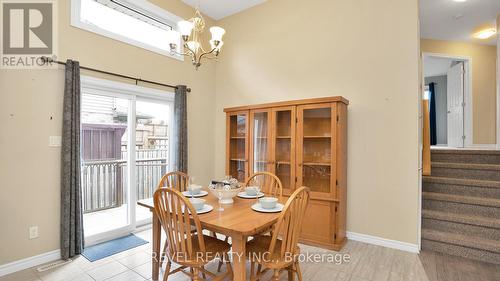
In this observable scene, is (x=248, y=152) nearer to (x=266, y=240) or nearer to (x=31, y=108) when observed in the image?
(x=266, y=240)

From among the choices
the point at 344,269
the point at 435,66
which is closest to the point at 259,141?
the point at 344,269

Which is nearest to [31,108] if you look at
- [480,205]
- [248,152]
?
[248,152]

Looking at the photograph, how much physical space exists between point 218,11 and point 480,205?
187 inches

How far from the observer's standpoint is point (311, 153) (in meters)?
3.16

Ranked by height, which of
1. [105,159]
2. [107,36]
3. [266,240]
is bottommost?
[266,240]

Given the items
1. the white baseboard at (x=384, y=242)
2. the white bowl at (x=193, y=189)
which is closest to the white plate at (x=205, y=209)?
the white bowl at (x=193, y=189)

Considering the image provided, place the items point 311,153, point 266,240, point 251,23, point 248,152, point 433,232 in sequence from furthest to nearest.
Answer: point 251,23 → point 248,152 → point 311,153 → point 433,232 → point 266,240

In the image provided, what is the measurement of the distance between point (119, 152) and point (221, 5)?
2891 mm

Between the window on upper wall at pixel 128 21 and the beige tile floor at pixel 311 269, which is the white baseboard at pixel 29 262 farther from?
the window on upper wall at pixel 128 21

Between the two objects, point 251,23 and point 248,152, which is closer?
point 248,152

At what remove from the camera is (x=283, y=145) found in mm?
3371

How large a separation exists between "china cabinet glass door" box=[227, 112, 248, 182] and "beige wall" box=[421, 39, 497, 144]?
432 centimetres

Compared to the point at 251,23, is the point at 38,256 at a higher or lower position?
lower

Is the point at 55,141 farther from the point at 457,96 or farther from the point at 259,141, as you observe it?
the point at 457,96
